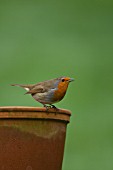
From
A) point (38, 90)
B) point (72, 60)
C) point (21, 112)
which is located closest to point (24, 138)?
point (21, 112)

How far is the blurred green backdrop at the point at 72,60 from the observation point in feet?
29.9

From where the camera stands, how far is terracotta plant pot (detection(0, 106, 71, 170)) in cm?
489

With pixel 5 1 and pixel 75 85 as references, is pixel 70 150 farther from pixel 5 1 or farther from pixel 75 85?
pixel 5 1

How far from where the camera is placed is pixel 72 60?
1192 centimetres

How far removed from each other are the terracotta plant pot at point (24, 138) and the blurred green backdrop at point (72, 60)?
330 centimetres

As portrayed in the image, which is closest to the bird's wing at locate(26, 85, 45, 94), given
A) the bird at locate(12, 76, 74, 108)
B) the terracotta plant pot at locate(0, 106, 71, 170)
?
the bird at locate(12, 76, 74, 108)

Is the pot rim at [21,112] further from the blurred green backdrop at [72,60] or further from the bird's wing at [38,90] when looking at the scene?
the blurred green backdrop at [72,60]

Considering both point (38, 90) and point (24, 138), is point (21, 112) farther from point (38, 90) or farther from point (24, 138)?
point (38, 90)

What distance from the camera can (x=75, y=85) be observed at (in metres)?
10.8

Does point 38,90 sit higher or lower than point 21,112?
higher

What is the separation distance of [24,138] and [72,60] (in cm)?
708

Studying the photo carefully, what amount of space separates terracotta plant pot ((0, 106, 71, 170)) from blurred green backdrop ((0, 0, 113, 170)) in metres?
3.30

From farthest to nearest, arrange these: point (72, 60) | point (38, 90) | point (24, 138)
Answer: point (72, 60)
point (38, 90)
point (24, 138)

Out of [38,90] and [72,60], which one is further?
[72,60]
